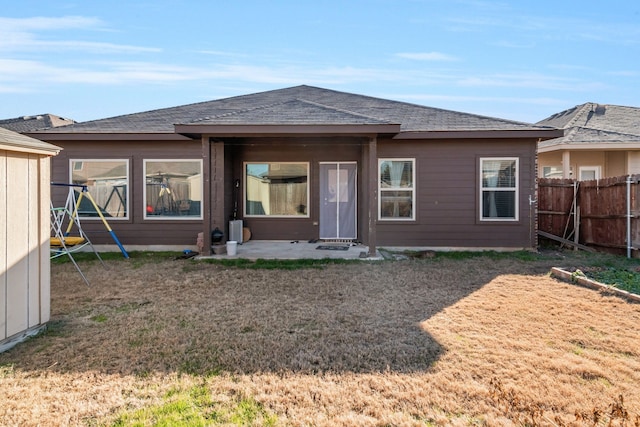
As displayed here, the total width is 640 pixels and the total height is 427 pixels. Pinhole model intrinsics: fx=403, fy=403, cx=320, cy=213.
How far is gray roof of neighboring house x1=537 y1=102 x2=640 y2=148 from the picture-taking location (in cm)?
1070

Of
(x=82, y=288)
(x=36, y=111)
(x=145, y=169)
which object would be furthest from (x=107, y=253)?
(x=36, y=111)

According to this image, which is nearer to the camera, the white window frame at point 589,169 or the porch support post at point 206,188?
the porch support post at point 206,188

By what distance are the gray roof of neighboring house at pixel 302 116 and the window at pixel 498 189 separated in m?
0.82

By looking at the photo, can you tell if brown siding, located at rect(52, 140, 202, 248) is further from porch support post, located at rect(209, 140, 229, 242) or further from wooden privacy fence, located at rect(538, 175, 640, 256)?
wooden privacy fence, located at rect(538, 175, 640, 256)

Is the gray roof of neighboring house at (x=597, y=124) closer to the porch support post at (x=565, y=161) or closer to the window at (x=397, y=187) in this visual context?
the porch support post at (x=565, y=161)

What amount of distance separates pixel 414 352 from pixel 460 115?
7.71m

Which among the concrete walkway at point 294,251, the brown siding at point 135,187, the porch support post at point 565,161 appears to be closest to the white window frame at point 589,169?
the porch support post at point 565,161

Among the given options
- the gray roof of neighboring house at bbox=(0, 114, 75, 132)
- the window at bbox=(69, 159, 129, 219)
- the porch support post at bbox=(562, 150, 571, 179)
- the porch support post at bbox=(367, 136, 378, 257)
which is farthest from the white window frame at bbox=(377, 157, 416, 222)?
the gray roof of neighboring house at bbox=(0, 114, 75, 132)

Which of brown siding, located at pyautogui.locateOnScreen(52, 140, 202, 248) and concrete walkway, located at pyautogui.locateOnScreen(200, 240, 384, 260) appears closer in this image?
concrete walkway, located at pyautogui.locateOnScreen(200, 240, 384, 260)

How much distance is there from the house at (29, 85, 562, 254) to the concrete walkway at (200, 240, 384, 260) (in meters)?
0.41

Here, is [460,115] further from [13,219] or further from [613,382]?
[13,219]

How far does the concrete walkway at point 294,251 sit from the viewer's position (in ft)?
25.3

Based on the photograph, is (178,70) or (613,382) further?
(178,70)

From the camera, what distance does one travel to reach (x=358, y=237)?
9.70 meters
